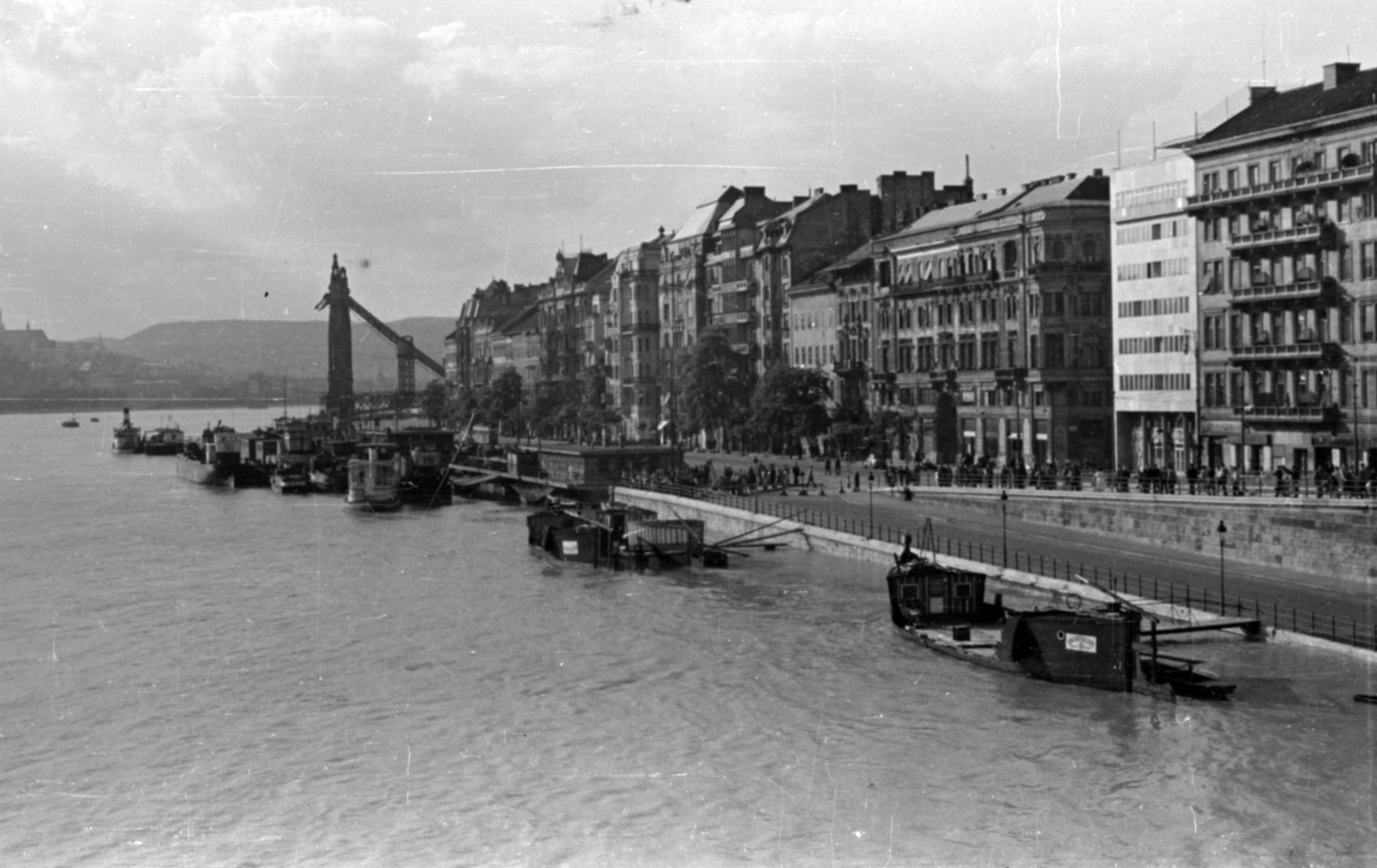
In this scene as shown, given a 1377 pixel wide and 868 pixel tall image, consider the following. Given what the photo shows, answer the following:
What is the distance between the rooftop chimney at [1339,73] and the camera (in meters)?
58.2

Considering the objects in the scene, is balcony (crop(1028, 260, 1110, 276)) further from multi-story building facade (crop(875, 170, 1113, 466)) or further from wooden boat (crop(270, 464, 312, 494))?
wooden boat (crop(270, 464, 312, 494))

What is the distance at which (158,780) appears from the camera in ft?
92.7

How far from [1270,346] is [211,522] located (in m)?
43.9

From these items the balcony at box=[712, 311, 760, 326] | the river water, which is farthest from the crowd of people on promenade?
the balcony at box=[712, 311, 760, 326]

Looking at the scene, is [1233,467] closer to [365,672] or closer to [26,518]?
[365,672]

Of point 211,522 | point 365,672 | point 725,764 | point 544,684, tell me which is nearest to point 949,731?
Answer: point 725,764

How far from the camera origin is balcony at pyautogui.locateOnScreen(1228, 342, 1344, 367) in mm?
55125

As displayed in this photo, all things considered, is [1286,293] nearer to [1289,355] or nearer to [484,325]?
[1289,355]

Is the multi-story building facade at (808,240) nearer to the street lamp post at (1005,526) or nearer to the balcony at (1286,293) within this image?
the balcony at (1286,293)

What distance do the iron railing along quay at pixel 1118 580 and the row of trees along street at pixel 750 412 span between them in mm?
18826

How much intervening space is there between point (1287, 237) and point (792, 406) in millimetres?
31785

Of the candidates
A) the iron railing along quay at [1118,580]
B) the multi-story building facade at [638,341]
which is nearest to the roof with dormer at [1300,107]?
the iron railing along quay at [1118,580]

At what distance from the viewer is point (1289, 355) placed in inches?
2244

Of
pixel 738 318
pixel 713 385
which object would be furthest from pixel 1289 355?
pixel 738 318
